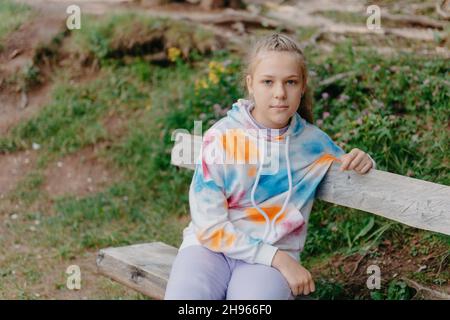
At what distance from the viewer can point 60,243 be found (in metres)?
5.26

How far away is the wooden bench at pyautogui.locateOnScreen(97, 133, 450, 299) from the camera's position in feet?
9.32

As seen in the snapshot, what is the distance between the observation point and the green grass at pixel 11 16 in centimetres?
730

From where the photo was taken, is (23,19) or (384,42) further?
(23,19)

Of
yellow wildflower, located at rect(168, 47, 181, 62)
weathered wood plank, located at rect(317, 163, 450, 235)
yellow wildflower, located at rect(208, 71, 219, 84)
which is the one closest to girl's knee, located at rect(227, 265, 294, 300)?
weathered wood plank, located at rect(317, 163, 450, 235)

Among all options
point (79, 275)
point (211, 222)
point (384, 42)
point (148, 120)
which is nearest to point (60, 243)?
point (79, 275)

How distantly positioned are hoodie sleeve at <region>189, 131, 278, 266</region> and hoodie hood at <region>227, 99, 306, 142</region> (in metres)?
0.15

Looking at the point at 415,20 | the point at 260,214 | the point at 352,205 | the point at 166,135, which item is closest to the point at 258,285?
the point at 260,214

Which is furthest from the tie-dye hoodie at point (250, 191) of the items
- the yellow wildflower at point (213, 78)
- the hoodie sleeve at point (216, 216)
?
the yellow wildflower at point (213, 78)

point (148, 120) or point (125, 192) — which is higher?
point (148, 120)

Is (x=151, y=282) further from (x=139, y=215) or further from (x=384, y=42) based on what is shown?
(x=384, y=42)

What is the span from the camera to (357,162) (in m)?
3.03

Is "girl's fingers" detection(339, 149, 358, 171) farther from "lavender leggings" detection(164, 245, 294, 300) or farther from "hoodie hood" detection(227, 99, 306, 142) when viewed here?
"lavender leggings" detection(164, 245, 294, 300)

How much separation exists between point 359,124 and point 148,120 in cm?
237

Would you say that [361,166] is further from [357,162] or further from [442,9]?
[442,9]
